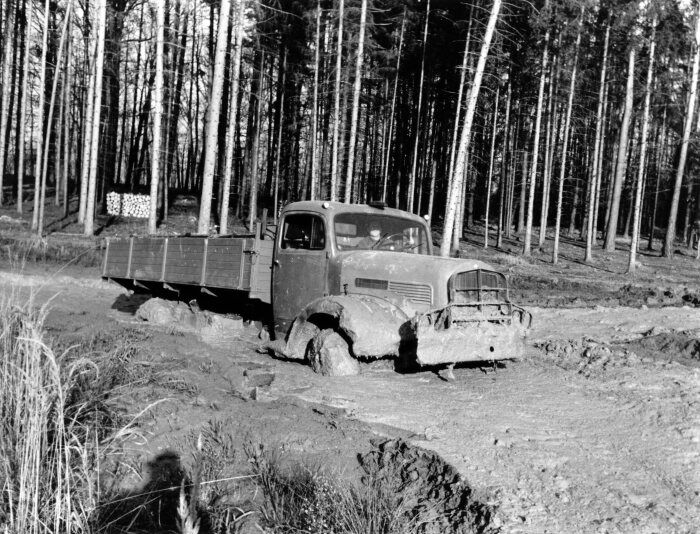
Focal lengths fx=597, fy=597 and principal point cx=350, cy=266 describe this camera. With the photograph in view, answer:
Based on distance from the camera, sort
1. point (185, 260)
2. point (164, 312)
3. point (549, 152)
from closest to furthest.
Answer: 1. point (185, 260)
2. point (164, 312)
3. point (549, 152)

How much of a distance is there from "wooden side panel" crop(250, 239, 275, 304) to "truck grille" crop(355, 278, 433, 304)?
1.76 m

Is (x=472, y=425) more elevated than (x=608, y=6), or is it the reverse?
(x=608, y=6)

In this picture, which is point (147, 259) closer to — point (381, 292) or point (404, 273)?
point (381, 292)

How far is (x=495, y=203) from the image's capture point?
160ft

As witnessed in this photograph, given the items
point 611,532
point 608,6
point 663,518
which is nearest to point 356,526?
point 611,532

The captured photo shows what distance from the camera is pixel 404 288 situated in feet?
23.5

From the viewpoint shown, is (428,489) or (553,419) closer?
(428,489)

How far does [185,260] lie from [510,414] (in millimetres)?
6125

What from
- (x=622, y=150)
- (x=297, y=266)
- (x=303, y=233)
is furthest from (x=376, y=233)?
(x=622, y=150)

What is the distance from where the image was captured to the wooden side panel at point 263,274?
28.3ft

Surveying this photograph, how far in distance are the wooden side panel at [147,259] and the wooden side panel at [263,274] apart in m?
2.72

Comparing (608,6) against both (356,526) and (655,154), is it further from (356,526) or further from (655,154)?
(356,526)

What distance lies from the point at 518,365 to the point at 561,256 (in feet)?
61.3

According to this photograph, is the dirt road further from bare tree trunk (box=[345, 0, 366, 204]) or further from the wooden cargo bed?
bare tree trunk (box=[345, 0, 366, 204])
